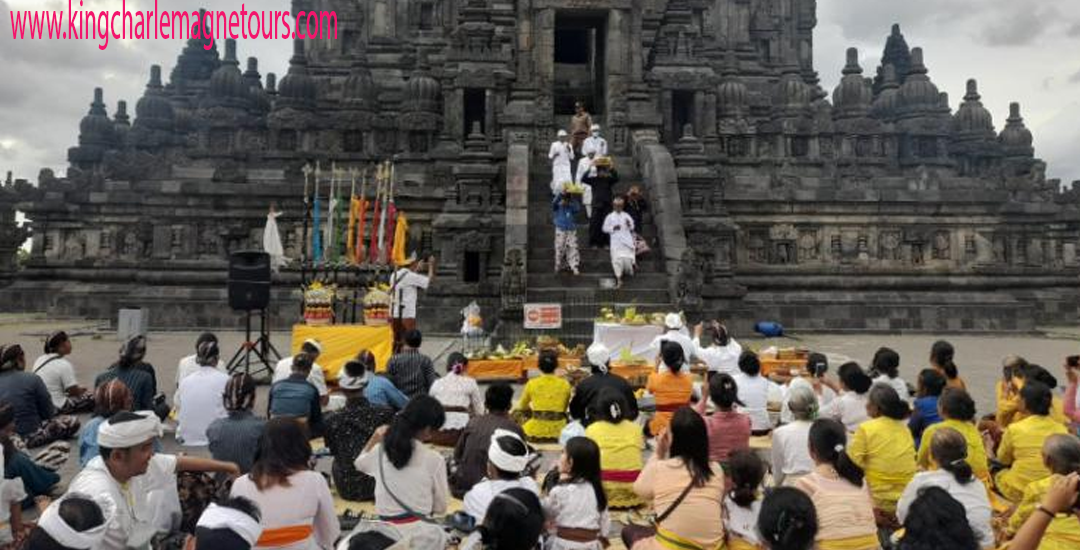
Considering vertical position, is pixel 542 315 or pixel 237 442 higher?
pixel 542 315

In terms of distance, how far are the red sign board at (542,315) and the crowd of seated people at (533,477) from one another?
7.70 meters

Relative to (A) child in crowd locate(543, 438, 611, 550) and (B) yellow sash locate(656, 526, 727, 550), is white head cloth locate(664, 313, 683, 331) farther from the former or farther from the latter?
(B) yellow sash locate(656, 526, 727, 550)

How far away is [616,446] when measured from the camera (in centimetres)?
639

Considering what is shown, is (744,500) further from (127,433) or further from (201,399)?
(201,399)

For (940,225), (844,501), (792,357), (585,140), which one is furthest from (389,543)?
(940,225)

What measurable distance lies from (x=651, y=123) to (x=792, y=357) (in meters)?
12.0

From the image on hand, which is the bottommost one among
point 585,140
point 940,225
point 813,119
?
point 940,225

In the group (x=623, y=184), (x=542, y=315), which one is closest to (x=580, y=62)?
(x=623, y=184)

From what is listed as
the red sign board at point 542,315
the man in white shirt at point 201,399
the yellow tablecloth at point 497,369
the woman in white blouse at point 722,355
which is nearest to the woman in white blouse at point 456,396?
the man in white shirt at point 201,399

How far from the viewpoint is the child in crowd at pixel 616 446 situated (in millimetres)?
6406

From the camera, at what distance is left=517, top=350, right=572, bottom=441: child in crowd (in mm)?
8859

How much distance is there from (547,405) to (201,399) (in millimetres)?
3983

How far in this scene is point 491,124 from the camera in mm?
24078

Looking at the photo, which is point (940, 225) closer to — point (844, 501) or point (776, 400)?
point (776, 400)
